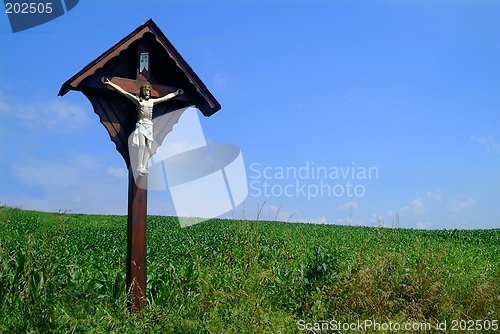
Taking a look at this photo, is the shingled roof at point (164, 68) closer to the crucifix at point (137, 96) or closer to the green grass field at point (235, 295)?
the crucifix at point (137, 96)

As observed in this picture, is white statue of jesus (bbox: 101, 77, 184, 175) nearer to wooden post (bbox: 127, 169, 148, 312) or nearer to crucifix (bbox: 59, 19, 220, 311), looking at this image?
crucifix (bbox: 59, 19, 220, 311)

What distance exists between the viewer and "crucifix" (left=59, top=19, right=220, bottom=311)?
17.9 ft

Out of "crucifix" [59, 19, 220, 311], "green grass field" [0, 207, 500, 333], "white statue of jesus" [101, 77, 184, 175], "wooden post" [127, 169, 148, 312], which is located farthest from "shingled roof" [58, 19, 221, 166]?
"green grass field" [0, 207, 500, 333]

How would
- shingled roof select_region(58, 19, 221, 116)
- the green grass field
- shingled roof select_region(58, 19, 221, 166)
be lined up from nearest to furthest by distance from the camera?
the green grass field < shingled roof select_region(58, 19, 221, 116) < shingled roof select_region(58, 19, 221, 166)

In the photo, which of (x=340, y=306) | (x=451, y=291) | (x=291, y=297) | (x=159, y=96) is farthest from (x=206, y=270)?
(x=451, y=291)

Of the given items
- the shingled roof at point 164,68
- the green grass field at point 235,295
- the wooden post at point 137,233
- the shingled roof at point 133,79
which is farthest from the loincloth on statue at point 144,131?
the green grass field at point 235,295

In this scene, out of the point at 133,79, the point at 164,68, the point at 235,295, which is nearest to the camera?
the point at 235,295

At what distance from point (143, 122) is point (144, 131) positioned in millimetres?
126

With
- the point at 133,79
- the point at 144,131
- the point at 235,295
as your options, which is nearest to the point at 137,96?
the point at 133,79

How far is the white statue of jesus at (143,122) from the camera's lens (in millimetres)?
5477

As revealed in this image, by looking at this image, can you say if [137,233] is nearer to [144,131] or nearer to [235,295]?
[144,131]

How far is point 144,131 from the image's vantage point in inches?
216

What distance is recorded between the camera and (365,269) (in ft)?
20.0

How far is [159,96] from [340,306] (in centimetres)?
336
